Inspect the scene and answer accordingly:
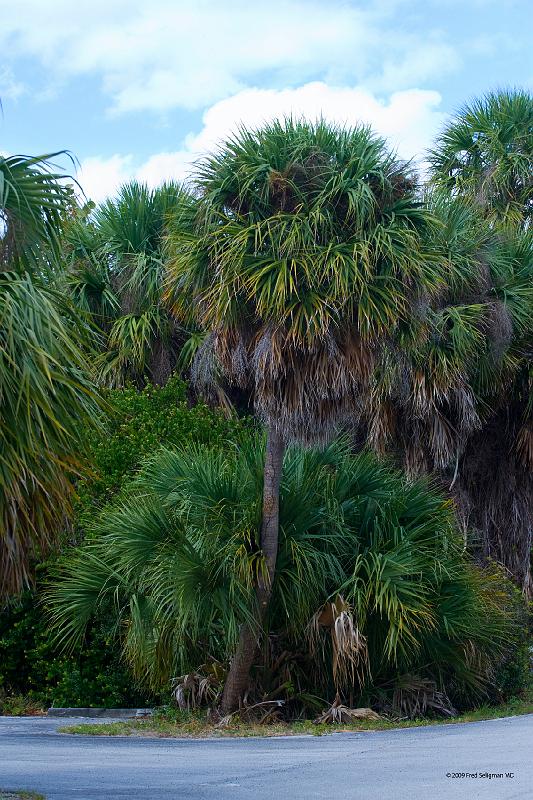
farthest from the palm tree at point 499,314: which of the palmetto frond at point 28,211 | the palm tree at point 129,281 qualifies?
the palmetto frond at point 28,211

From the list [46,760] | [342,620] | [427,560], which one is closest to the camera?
[46,760]

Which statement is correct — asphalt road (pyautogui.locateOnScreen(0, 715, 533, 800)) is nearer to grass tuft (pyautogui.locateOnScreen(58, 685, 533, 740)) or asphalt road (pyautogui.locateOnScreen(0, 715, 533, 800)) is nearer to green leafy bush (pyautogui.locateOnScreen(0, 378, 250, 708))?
grass tuft (pyautogui.locateOnScreen(58, 685, 533, 740))

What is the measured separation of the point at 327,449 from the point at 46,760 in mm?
6301

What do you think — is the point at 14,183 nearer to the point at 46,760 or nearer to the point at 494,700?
the point at 46,760

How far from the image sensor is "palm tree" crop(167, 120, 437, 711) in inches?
466

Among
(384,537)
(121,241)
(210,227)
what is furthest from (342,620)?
(121,241)

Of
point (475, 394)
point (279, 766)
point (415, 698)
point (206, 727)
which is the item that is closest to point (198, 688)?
point (206, 727)

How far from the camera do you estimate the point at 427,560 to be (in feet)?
43.7

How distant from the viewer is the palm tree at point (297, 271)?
11.8 m

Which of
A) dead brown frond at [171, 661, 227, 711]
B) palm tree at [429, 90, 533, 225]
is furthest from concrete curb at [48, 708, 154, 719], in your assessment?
palm tree at [429, 90, 533, 225]

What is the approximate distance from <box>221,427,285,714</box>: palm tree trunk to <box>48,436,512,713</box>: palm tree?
0.14 m

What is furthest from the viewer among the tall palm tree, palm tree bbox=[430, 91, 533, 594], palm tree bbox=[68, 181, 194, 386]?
palm tree bbox=[68, 181, 194, 386]

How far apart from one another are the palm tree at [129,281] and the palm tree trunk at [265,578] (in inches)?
240

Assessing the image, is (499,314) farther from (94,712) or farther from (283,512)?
(94,712)
